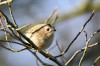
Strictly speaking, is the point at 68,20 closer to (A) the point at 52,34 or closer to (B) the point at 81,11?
(B) the point at 81,11

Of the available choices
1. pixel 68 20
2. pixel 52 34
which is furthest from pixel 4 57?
pixel 52 34

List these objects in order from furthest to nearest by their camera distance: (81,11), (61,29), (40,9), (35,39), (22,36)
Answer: (40,9)
(61,29)
(81,11)
(35,39)
(22,36)

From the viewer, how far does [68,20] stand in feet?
13.5

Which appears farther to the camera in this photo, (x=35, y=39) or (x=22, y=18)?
(x=22, y=18)

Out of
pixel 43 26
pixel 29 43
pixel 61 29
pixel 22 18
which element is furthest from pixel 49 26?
pixel 22 18

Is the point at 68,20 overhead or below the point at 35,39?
below

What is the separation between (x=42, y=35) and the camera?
2742 millimetres

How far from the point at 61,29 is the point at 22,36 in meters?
2.54

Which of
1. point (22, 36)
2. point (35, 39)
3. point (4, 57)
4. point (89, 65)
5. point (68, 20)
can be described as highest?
point (22, 36)

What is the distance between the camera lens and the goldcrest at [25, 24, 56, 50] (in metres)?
2.62

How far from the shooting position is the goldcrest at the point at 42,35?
8.58 feet

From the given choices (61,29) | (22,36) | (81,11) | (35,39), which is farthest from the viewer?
(61,29)

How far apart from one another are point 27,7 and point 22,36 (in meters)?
3.14

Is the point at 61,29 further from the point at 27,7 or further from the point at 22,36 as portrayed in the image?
the point at 22,36
